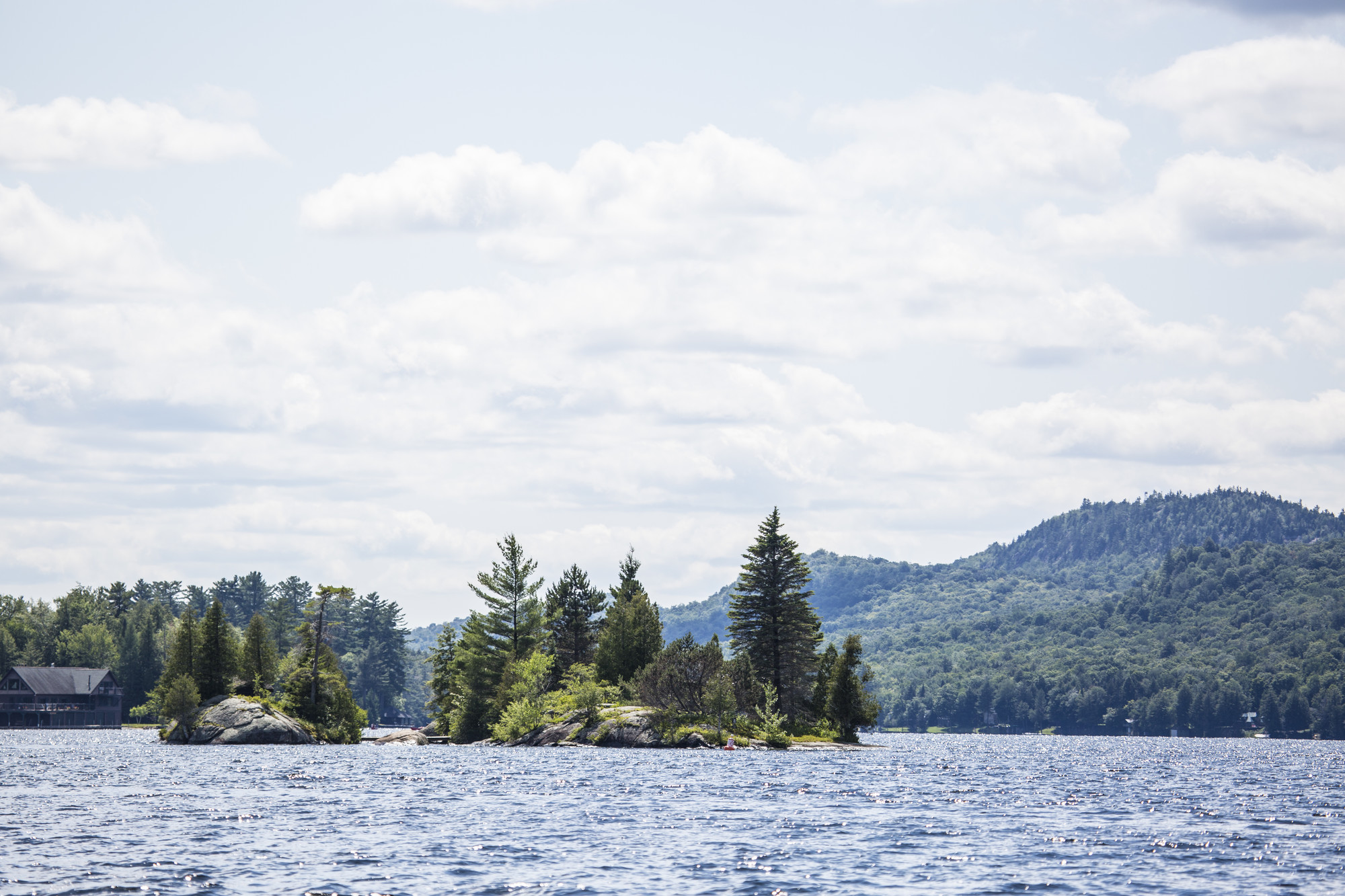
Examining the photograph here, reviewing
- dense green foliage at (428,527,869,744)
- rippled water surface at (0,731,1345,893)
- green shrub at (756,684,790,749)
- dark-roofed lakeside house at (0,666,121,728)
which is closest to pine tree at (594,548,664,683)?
dense green foliage at (428,527,869,744)

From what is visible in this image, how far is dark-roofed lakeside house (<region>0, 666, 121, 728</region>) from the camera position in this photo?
192m

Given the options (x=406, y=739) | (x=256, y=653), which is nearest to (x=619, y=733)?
(x=406, y=739)

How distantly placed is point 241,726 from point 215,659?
19.8 metres

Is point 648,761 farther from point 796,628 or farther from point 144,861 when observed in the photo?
point 144,861

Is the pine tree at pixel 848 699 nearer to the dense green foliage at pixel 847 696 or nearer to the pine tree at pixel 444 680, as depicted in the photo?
the dense green foliage at pixel 847 696

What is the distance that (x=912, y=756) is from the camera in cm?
11269

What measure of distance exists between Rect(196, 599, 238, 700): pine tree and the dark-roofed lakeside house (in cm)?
8132

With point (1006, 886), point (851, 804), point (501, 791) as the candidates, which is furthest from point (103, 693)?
point (1006, 886)

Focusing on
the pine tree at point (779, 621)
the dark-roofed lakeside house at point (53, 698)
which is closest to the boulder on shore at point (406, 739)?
the pine tree at point (779, 621)

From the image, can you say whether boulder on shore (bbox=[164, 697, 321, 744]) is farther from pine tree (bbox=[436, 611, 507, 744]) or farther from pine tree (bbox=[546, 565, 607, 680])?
pine tree (bbox=[546, 565, 607, 680])

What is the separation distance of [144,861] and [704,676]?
7409 centimetres

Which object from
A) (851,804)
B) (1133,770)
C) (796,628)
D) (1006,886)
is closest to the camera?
(1006,886)

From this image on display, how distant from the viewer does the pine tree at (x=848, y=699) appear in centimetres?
11669

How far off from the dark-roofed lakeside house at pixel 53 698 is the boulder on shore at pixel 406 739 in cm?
8511
